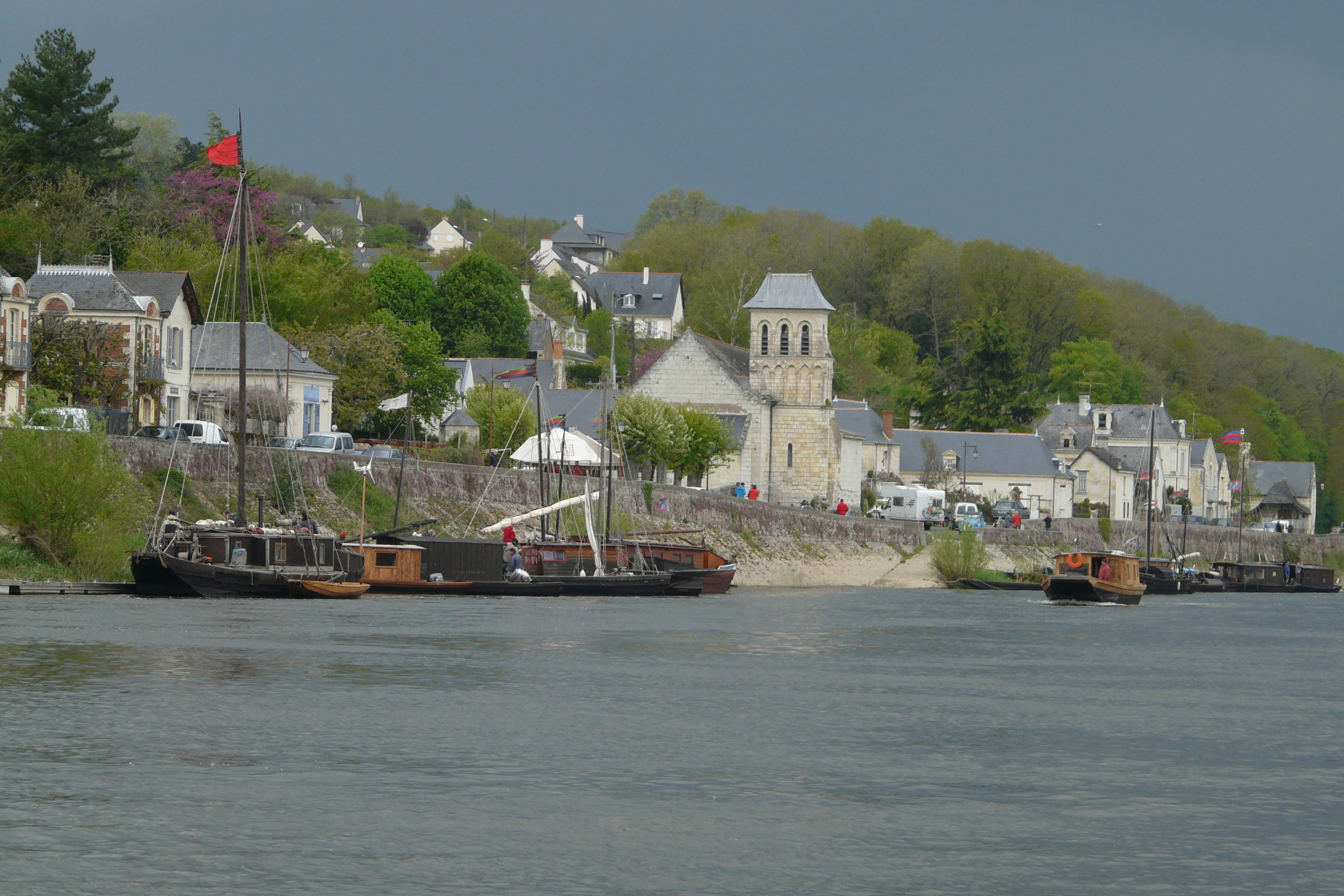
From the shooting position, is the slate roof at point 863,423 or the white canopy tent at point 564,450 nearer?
the white canopy tent at point 564,450

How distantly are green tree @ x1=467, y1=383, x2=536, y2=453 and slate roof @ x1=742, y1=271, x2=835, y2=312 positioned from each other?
13.8 metres

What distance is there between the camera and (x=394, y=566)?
5869cm

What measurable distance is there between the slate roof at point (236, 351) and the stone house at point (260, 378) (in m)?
0.02

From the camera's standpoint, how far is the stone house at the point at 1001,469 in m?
116

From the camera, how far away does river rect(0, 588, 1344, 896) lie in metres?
17.8

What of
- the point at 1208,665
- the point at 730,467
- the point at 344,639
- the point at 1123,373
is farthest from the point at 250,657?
the point at 1123,373

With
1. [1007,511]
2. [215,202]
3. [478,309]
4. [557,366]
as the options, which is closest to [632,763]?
[215,202]

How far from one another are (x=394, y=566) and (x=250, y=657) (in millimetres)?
23610

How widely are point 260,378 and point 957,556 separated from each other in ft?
109

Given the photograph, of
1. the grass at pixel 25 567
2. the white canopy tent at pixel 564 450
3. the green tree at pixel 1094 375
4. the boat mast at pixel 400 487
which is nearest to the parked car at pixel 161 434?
the boat mast at pixel 400 487

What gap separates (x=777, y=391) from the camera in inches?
3789

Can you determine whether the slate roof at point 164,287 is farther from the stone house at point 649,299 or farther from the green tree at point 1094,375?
the green tree at point 1094,375

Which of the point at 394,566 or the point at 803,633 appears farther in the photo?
the point at 394,566

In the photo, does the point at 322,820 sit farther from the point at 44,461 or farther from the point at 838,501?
the point at 838,501
